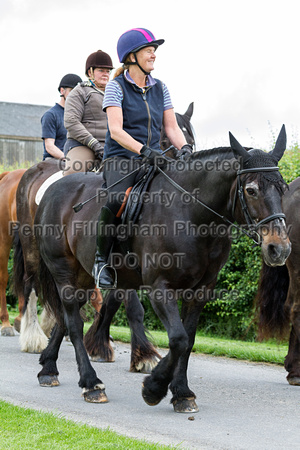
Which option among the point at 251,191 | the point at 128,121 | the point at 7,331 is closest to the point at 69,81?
the point at 7,331

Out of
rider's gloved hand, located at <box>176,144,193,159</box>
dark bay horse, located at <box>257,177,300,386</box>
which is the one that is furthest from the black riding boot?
dark bay horse, located at <box>257,177,300,386</box>

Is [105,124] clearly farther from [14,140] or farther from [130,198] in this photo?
[14,140]

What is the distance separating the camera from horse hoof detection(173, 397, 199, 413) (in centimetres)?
577

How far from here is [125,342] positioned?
35.0 ft

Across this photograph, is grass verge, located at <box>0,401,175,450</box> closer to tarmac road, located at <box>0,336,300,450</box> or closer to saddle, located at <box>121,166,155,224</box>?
tarmac road, located at <box>0,336,300,450</box>

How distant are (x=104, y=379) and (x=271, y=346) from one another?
3840 millimetres

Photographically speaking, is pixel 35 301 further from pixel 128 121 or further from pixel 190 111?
pixel 128 121

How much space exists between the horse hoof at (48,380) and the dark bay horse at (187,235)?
58cm

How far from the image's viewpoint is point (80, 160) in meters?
8.84

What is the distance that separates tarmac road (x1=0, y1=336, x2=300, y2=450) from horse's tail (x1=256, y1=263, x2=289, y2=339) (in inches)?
19.9

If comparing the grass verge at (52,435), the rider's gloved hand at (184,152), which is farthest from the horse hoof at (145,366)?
the rider's gloved hand at (184,152)

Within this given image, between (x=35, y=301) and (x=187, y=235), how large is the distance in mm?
4906

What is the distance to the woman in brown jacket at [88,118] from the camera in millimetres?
8758

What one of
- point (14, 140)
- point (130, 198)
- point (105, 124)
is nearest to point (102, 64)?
point (105, 124)
